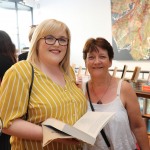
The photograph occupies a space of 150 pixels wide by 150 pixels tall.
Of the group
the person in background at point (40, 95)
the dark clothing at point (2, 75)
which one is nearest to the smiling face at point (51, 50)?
the person in background at point (40, 95)

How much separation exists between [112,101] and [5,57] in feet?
3.66

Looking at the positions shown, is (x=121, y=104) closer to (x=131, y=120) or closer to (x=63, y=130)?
(x=131, y=120)

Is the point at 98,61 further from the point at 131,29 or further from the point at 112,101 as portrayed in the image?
the point at 131,29

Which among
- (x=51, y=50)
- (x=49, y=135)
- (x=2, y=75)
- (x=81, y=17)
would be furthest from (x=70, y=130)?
(x=81, y=17)

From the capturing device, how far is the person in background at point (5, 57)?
78.5 inches

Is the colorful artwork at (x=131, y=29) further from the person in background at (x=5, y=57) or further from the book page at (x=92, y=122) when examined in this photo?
the book page at (x=92, y=122)

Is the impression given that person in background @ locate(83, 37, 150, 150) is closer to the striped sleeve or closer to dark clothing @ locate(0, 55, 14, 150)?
the striped sleeve

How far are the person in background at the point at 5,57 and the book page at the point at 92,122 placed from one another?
1059 mm

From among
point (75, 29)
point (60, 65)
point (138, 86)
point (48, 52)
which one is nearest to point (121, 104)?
point (60, 65)

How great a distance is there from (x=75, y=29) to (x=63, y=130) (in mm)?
5123

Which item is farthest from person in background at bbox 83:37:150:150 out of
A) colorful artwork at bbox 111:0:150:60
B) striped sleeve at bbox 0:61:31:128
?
colorful artwork at bbox 111:0:150:60

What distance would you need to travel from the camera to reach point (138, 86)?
9.29 feet

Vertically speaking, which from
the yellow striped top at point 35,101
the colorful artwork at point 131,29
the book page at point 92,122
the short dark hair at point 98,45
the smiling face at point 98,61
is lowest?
the book page at point 92,122

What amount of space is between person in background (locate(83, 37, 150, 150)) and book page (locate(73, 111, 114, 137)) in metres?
0.20
